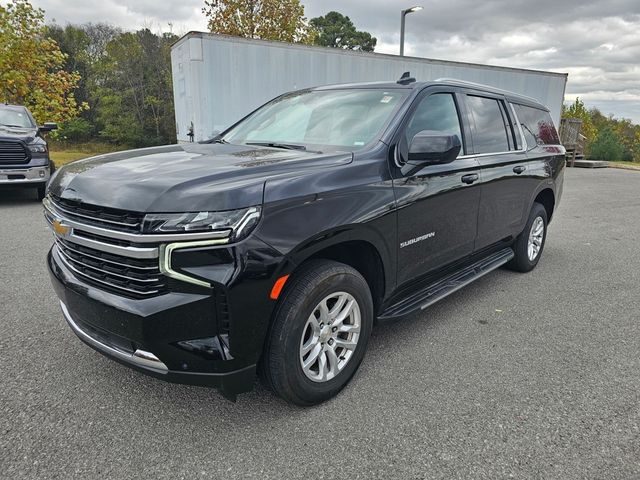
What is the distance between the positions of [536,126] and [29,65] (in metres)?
15.0

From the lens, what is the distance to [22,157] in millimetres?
8203

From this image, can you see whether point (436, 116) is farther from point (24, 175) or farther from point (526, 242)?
point (24, 175)

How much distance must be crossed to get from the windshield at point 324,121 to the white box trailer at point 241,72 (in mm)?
5852

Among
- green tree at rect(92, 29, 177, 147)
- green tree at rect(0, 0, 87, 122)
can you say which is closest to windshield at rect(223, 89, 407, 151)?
green tree at rect(0, 0, 87, 122)

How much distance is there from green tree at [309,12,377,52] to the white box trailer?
38722 millimetres

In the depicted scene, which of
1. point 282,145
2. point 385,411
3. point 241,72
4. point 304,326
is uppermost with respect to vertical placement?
point 241,72

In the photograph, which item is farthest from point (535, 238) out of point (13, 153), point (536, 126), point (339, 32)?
point (339, 32)

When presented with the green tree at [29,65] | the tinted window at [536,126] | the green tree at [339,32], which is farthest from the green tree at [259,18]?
the green tree at [339,32]

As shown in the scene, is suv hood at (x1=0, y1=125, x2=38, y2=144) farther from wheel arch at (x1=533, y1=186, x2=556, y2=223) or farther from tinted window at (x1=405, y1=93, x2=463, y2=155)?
wheel arch at (x1=533, y1=186, x2=556, y2=223)

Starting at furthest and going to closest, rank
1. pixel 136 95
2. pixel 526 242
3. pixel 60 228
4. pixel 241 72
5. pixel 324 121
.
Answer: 1. pixel 136 95
2. pixel 241 72
3. pixel 526 242
4. pixel 324 121
5. pixel 60 228

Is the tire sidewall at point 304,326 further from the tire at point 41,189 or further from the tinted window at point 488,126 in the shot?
the tire at point 41,189

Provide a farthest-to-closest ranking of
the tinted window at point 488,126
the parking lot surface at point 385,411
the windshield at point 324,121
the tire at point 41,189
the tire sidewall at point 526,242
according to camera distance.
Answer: the tire at point 41,189 → the tire sidewall at point 526,242 → the tinted window at point 488,126 → the windshield at point 324,121 → the parking lot surface at point 385,411

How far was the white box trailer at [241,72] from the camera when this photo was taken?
9531 mm

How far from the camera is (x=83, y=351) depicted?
3119 mm
